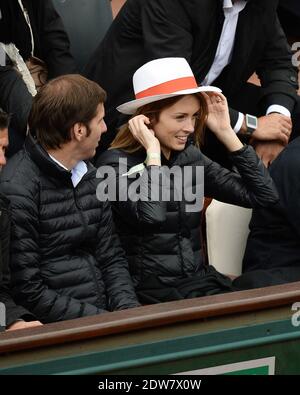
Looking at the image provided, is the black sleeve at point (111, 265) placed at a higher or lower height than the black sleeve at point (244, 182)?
lower

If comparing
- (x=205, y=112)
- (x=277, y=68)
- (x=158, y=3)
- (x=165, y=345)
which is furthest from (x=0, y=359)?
(x=277, y=68)

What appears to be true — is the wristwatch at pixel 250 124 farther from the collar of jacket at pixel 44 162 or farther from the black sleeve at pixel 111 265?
the collar of jacket at pixel 44 162

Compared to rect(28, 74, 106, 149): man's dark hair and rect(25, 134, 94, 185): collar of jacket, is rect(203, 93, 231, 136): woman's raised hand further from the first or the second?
rect(25, 134, 94, 185): collar of jacket

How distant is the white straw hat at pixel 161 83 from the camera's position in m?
4.09

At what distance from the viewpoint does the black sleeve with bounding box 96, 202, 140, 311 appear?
12.7 ft

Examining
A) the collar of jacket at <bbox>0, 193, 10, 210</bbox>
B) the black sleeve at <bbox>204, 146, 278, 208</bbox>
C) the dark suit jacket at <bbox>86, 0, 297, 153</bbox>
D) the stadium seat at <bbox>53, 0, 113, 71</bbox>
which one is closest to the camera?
the collar of jacket at <bbox>0, 193, 10, 210</bbox>

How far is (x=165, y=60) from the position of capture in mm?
4234

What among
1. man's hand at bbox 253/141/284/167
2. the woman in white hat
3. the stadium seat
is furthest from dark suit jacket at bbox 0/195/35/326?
the stadium seat

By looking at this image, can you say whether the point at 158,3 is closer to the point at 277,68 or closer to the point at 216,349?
the point at 277,68

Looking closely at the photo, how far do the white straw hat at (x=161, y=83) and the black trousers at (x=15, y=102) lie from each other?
16.7 inches

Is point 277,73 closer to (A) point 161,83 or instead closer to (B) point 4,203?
(A) point 161,83

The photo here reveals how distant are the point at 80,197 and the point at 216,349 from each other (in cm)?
86

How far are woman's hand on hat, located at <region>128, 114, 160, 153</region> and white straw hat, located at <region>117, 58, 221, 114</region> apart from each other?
0.10 metres

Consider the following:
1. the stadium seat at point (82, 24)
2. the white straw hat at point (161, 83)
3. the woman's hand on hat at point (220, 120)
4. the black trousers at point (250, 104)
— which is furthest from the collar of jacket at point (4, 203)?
the stadium seat at point (82, 24)
